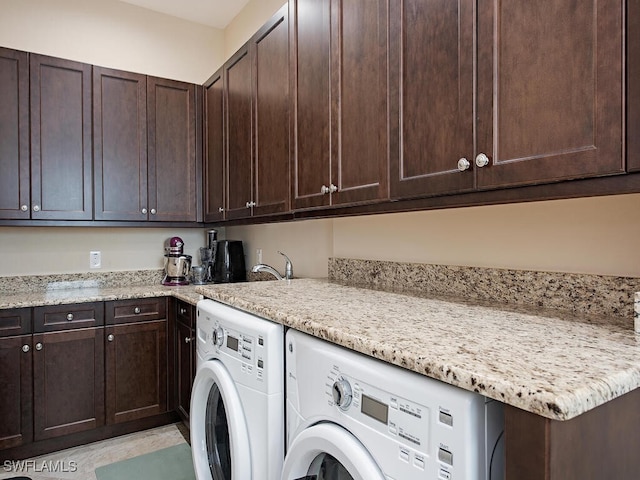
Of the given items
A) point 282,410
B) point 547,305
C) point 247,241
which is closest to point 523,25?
point 547,305

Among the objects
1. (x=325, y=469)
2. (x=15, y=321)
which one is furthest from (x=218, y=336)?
(x=15, y=321)

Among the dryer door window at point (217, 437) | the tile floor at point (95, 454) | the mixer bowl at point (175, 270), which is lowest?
the tile floor at point (95, 454)

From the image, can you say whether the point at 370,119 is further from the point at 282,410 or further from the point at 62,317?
the point at 62,317

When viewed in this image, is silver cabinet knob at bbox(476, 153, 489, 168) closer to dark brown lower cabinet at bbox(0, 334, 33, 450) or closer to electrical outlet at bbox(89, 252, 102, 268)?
dark brown lower cabinet at bbox(0, 334, 33, 450)

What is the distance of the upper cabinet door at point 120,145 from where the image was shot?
263 centimetres

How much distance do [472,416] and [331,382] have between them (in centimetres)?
39

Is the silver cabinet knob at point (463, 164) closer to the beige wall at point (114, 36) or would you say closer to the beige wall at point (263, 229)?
the beige wall at point (263, 229)

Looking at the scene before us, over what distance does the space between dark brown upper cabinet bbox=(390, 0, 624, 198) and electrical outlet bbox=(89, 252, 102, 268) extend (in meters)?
2.45

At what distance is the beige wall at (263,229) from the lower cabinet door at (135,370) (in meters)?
0.74

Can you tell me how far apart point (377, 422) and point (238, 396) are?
74 cm

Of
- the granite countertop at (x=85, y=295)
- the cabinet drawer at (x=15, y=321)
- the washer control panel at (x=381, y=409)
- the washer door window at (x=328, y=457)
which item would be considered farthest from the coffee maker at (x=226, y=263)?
the washer control panel at (x=381, y=409)

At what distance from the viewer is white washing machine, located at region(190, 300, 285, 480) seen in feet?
4.19

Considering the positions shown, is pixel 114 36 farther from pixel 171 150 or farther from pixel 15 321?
pixel 15 321

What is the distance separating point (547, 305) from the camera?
1.26m
